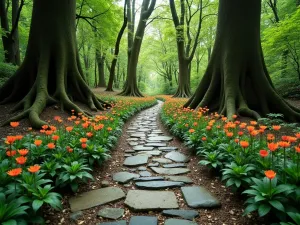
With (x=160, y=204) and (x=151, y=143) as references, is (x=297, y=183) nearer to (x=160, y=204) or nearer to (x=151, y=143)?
(x=160, y=204)

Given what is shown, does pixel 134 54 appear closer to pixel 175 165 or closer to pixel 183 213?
pixel 175 165

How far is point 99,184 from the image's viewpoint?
3355 mm

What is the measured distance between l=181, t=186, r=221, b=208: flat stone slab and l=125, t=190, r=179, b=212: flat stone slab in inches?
7.0

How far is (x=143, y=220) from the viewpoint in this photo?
2.39 m

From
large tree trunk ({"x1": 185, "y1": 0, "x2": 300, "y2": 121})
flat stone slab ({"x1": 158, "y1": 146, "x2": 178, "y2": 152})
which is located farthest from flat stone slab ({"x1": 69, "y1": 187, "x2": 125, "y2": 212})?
large tree trunk ({"x1": 185, "y1": 0, "x2": 300, "y2": 121})

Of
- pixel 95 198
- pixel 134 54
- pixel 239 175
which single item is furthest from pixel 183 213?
pixel 134 54

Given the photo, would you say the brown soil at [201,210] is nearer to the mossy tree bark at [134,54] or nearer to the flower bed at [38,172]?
Answer: the flower bed at [38,172]

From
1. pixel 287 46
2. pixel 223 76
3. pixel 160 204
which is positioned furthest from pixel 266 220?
pixel 287 46

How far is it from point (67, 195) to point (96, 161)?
3.21 ft

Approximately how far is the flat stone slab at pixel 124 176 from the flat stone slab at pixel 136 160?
1.64 ft

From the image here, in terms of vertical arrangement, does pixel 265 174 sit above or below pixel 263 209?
above

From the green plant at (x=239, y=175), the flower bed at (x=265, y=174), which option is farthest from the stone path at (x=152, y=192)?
the flower bed at (x=265, y=174)

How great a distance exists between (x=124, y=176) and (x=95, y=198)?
0.82 meters

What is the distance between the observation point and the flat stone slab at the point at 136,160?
169 inches
